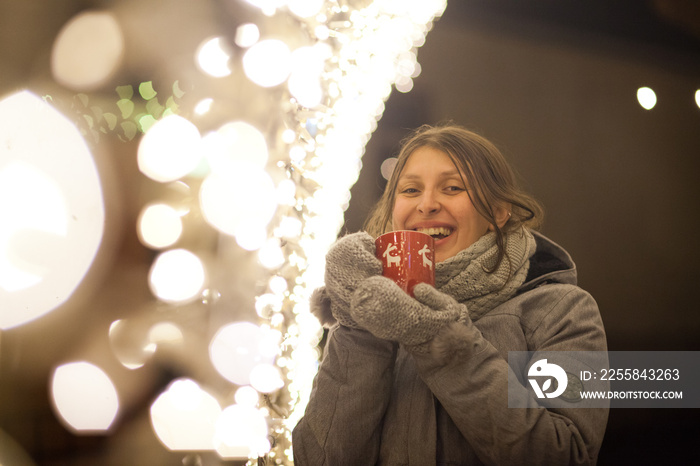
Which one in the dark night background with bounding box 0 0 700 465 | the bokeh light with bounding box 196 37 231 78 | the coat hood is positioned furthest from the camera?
the dark night background with bounding box 0 0 700 465

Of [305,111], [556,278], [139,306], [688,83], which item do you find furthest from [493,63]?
[139,306]

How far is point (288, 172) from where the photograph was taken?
1.09 m

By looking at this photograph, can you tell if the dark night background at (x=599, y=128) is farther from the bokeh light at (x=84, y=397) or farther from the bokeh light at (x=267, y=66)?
the bokeh light at (x=84, y=397)

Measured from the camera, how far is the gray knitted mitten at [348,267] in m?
0.76

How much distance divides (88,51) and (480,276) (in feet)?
5.37

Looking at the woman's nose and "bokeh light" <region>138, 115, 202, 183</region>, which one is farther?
"bokeh light" <region>138, 115, 202, 183</region>

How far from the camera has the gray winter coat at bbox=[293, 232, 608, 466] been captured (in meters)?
0.71

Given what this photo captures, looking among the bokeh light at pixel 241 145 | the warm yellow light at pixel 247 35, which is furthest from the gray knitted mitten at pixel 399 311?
the warm yellow light at pixel 247 35

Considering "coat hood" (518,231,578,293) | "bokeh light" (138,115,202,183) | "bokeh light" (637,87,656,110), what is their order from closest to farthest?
"coat hood" (518,231,578,293) → "bokeh light" (138,115,202,183) → "bokeh light" (637,87,656,110)

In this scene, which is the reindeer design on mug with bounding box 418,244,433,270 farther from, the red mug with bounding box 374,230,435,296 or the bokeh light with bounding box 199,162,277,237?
the bokeh light with bounding box 199,162,277,237

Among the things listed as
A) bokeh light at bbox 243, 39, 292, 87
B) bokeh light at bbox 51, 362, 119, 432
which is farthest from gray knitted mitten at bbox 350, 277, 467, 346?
bokeh light at bbox 51, 362, 119, 432

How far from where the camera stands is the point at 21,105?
142 centimetres

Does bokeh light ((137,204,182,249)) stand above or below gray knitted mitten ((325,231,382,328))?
above

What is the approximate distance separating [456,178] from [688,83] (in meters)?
1.79
